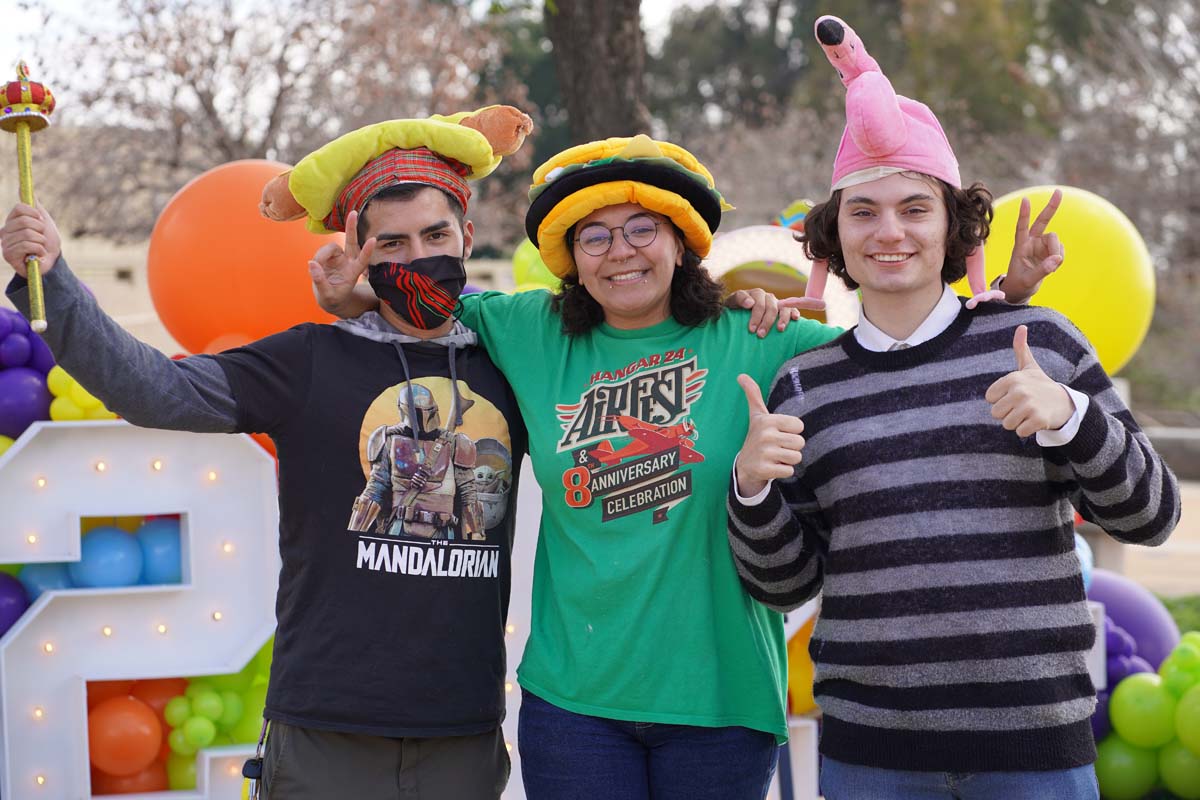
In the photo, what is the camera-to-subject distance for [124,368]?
2.44 meters

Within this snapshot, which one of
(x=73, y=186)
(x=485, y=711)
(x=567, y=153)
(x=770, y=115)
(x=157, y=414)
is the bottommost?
(x=485, y=711)

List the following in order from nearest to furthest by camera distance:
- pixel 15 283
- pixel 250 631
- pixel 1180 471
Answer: pixel 15 283 → pixel 250 631 → pixel 1180 471

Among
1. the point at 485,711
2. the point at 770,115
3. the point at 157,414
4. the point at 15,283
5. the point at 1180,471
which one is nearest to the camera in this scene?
the point at 15,283

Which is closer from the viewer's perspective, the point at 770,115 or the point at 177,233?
the point at 177,233

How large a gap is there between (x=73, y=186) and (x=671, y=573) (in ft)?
38.4

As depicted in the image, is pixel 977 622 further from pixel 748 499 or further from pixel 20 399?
pixel 20 399

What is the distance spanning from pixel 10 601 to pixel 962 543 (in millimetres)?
3007

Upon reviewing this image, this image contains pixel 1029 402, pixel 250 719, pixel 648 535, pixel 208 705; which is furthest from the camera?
pixel 250 719

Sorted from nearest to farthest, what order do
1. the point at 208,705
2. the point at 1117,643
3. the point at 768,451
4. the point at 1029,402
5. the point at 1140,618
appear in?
the point at 1029,402 < the point at 768,451 < the point at 208,705 < the point at 1117,643 < the point at 1140,618

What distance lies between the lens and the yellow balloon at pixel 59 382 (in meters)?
3.97

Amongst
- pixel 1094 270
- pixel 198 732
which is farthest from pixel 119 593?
pixel 1094 270

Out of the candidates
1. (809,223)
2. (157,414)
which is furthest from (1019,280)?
(157,414)

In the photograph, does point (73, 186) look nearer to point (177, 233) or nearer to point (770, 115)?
point (177, 233)

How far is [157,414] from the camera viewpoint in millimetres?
2521
